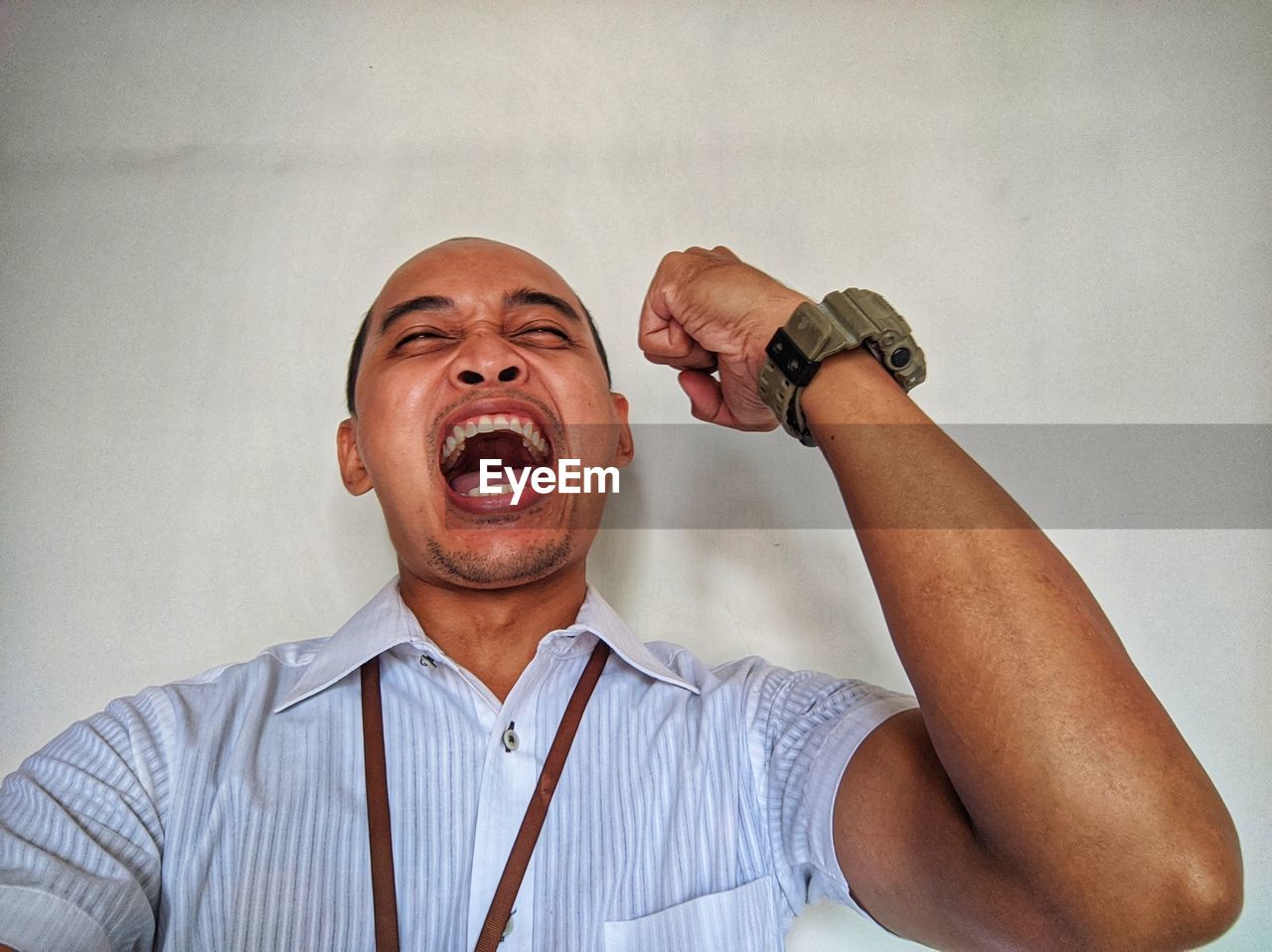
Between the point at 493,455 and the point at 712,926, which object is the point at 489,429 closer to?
the point at 493,455

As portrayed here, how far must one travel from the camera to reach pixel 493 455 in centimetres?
117

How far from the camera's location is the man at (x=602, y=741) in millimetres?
638

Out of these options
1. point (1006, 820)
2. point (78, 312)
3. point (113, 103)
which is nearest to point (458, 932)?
point (1006, 820)

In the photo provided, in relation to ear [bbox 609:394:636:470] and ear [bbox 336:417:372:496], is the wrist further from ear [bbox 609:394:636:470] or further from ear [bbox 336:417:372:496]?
ear [bbox 336:417:372:496]

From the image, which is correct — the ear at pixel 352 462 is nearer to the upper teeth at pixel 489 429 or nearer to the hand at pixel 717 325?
the upper teeth at pixel 489 429

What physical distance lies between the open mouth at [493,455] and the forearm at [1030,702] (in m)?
0.43

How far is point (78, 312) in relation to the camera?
1444mm

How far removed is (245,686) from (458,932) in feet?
1.08

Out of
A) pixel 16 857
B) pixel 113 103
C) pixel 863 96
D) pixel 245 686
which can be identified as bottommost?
pixel 16 857

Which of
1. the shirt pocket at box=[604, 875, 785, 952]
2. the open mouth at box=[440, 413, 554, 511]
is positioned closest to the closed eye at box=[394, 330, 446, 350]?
the open mouth at box=[440, 413, 554, 511]

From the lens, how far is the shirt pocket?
84 cm

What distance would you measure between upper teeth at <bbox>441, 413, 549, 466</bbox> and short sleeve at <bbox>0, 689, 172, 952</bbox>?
382 millimetres

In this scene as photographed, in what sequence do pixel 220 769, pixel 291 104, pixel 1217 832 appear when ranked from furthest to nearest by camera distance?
pixel 291 104, pixel 220 769, pixel 1217 832

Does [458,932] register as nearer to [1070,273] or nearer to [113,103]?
[1070,273]
